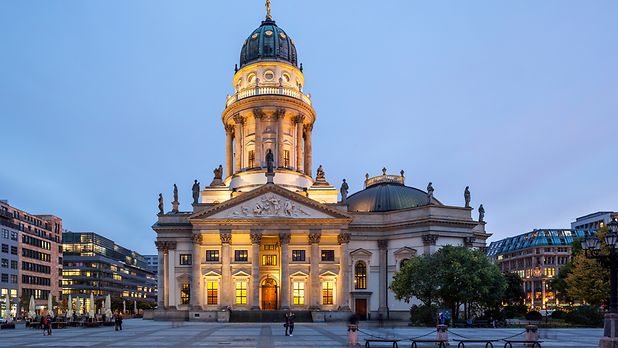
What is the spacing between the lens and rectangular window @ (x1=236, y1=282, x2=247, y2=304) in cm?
7744

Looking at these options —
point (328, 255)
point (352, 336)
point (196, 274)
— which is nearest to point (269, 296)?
point (328, 255)

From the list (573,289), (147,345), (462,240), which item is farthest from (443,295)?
(147,345)

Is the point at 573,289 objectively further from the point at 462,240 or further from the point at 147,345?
the point at 147,345

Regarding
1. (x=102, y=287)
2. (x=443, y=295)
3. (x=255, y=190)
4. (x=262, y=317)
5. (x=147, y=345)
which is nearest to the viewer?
(x=147, y=345)

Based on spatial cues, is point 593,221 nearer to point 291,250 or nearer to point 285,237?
point 291,250

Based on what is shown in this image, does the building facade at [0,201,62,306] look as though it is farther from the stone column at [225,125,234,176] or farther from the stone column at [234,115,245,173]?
the stone column at [234,115,245,173]

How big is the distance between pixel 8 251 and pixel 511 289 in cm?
8923

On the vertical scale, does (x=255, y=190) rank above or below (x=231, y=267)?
above

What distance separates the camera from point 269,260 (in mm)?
80500

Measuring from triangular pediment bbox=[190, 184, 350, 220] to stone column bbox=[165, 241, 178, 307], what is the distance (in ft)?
21.1

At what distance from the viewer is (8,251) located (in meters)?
116

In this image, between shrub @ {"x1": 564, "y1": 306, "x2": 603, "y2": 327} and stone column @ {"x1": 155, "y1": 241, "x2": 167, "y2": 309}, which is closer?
shrub @ {"x1": 564, "y1": 306, "x2": 603, "y2": 327}

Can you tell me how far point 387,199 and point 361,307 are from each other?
1542 centimetres

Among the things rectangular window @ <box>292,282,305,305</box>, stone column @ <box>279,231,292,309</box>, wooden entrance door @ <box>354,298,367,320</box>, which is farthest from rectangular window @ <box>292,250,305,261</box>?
wooden entrance door @ <box>354,298,367,320</box>
